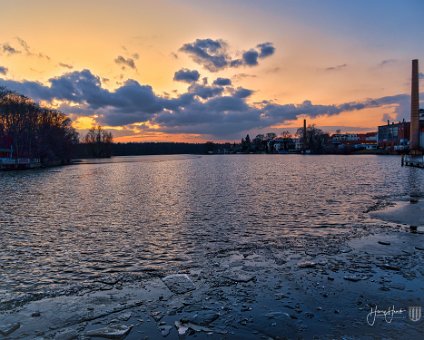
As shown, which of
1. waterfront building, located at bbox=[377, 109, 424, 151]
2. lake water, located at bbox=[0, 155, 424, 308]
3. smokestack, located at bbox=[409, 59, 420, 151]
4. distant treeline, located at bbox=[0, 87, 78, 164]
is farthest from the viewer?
waterfront building, located at bbox=[377, 109, 424, 151]

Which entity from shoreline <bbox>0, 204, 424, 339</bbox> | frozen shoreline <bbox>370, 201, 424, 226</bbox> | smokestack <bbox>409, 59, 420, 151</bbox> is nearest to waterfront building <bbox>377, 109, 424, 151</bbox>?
smokestack <bbox>409, 59, 420, 151</bbox>

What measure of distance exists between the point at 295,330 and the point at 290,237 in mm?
7539

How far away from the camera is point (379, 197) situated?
25609 mm

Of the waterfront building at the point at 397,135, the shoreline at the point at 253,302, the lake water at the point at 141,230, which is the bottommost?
the lake water at the point at 141,230

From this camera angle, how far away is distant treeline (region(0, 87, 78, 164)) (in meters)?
88.0

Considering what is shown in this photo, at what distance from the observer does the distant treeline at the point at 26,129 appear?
289ft

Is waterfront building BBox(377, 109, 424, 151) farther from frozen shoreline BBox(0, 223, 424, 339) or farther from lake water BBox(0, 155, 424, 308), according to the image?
frozen shoreline BBox(0, 223, 424, 339)

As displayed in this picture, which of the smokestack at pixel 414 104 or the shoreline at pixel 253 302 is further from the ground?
the smokestack at pixel 414 104

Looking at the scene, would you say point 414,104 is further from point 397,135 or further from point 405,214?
point 405,214

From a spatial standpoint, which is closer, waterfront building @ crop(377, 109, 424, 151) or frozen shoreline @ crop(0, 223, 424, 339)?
frozen shoreline @ crop(0, 223, 424, 339)

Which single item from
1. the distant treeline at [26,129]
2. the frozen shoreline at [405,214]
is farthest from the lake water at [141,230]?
the distant treeline at [26,129]

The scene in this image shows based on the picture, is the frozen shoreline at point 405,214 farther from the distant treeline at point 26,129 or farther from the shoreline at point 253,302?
the distant treeline at point 26,129

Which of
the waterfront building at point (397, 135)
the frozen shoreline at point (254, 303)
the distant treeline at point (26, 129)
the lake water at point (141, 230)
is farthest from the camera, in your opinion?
the waterfront building at point (397, 135)

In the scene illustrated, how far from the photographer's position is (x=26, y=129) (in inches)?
3561
